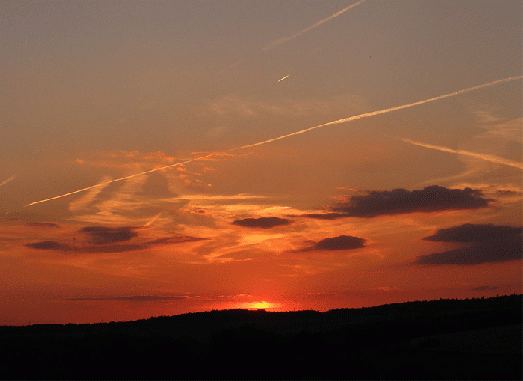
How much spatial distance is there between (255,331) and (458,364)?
456 inches

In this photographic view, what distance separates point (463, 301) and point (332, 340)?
43.6m

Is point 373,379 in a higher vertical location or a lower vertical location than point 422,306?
lower

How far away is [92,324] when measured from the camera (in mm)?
73375

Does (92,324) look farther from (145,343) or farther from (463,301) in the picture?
(463,301)

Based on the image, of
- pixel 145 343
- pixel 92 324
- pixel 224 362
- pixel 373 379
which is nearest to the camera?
pixel 373 379

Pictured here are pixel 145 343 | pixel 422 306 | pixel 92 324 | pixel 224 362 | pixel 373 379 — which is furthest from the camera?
pixel 422 306

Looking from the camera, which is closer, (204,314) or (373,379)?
(373,379)

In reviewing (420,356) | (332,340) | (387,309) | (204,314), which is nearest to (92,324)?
(204,314)

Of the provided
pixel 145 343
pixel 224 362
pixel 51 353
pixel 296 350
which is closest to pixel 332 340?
pixel 296 350

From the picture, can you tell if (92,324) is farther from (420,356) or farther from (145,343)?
(420,356)

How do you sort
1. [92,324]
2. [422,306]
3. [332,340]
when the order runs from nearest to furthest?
[332,340] → [92,324] → [422,306]

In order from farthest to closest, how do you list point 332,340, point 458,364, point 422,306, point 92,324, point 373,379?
point 422,306, point 92,324, point 332,340, point 458,364, point 373,379

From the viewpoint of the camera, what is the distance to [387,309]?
265ft

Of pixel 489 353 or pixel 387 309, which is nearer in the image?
pixel 489 353
